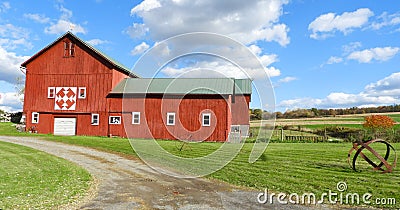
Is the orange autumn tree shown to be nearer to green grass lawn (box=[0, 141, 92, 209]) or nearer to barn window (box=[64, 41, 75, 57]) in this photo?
barn window (box=[64, 41, 75, 57])

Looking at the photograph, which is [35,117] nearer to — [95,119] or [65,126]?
[65,126]

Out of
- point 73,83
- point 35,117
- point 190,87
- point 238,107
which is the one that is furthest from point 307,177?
point 35,117

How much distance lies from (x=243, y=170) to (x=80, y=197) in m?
7.02

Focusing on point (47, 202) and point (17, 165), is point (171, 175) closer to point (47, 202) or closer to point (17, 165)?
point (47, 202)

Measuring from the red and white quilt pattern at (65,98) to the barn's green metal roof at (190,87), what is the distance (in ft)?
14.6

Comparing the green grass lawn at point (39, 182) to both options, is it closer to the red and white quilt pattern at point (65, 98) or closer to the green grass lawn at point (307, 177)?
the green grass lawn at point (307, 177)

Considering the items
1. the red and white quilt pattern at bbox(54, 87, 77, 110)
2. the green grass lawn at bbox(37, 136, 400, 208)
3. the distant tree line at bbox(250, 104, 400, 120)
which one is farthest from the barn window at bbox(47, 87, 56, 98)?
the distant tree line at bbox(250, 104, 400, 120)

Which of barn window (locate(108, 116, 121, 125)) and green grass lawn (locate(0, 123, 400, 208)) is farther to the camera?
barn window (locate(108, 116, 121, 125))

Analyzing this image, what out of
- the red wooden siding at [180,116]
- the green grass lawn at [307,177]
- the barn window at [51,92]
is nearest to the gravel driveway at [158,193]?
the green grass lawn at [307,177]

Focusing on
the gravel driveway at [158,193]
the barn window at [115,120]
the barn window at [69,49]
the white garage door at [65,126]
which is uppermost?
the barn window at [69,49]

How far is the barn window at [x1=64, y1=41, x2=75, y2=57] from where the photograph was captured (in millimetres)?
34594

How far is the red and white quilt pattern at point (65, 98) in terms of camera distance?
34134mm

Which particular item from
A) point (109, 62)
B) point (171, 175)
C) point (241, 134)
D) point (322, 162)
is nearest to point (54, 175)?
point (171, 175)

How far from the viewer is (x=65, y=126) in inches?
1350
